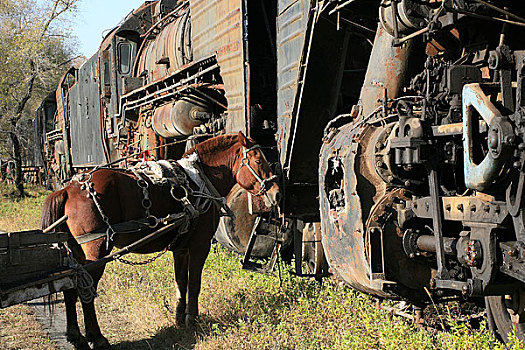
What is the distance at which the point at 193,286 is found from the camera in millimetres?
6195

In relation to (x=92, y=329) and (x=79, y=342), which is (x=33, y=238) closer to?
(x=92, y=329)

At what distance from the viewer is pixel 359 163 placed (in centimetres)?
389

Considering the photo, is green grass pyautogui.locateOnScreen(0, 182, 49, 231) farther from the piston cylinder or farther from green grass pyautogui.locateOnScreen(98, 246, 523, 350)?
green grass pyautogui.locateOnScreen(98, 246, 523, 350)

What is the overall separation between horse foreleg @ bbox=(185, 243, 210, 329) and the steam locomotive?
0.92 m

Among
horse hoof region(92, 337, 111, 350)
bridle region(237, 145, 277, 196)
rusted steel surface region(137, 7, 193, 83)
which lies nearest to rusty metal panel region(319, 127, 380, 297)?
bridle region(237, 145, 277, 196)

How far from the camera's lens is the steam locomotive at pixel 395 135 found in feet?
10.3

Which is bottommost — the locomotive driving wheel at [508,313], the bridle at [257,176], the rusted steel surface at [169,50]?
the locomotive driving wheel at [508,313]

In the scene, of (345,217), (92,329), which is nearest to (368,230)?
(345,217)

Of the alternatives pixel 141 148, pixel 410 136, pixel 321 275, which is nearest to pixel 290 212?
pixel 321 275

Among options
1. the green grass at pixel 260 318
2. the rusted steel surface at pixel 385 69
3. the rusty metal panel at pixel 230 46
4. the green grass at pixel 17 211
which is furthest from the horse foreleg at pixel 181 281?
the green grass at pixel 17 211

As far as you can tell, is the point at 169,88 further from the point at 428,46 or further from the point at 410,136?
the point at 410,136

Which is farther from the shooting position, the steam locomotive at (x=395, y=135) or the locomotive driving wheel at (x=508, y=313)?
the locomotive driving wheel at (x=508, y=313)

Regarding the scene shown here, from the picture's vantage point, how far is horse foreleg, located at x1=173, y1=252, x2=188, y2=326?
6.30 m

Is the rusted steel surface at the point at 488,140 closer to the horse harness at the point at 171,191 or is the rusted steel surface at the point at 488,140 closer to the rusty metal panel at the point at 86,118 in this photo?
the horse harness at the point at 171,191
